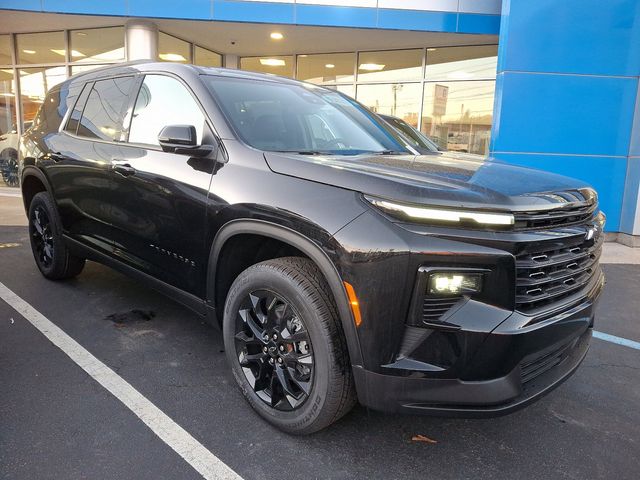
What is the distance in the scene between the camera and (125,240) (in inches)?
136

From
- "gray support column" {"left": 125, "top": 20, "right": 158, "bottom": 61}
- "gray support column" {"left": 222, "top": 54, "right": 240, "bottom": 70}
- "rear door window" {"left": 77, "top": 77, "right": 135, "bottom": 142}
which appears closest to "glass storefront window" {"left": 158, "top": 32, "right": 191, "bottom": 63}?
"gray support column" {"left": 125, "top": 20, "right": 158, "bottom": 61}

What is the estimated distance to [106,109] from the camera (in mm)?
3791

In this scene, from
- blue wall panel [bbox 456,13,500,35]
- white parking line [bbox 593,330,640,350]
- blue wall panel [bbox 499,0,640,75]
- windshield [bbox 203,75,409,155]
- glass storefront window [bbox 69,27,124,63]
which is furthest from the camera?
glass storefront window [bbox 69,27,124,63]

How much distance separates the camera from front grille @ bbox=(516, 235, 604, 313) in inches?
79.0

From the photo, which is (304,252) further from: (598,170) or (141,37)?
(141,37)

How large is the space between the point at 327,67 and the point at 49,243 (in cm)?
957

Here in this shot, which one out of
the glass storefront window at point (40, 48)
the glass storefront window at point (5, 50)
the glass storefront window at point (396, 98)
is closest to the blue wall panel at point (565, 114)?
the glass storefront window at point (396, 98)

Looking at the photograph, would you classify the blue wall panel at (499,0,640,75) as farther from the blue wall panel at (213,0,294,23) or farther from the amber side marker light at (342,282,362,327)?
the amber side marker light at (342,282,362,327)

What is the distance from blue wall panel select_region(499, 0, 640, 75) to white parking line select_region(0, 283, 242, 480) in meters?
7.51

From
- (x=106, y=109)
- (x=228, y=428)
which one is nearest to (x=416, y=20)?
(x=106, y=109)

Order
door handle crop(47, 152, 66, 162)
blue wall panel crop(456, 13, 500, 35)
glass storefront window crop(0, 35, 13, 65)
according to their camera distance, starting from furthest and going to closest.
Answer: glass storefront window crop(0, 35, 13, 65), blue wall panel crop(456, 13, 500, 35), door handle crop(47, 152, 66, 162)

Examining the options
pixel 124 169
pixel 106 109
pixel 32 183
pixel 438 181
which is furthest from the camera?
pixel 32 183

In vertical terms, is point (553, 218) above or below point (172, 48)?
below

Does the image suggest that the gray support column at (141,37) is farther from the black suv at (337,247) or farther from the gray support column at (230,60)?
the black suv at (337,247)
